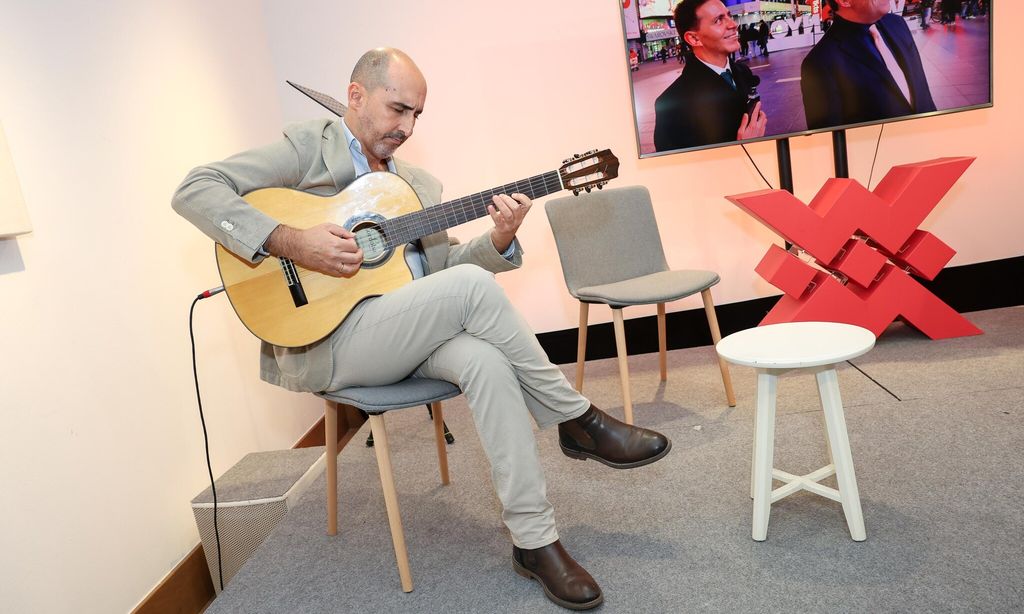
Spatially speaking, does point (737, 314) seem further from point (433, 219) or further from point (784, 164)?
point (433, 219)

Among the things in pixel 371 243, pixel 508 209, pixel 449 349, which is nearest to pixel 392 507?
pixel 449 349

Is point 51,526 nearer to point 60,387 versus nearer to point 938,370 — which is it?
point 60,387

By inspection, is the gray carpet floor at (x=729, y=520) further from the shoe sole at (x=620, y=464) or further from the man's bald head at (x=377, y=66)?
the man's bald head at (x=377, y=66)

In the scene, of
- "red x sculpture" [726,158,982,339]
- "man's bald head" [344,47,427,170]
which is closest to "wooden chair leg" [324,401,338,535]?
"man's bald head" [344,47,427,170]

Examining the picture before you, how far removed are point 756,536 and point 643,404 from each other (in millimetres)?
1169

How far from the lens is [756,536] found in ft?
5.82

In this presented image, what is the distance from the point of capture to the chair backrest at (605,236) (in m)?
2.92

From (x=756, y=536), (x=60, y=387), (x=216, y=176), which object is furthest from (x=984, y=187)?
(x=60, y=387)

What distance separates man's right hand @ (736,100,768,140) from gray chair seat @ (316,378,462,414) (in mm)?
1986

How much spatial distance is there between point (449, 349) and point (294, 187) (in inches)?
26.0

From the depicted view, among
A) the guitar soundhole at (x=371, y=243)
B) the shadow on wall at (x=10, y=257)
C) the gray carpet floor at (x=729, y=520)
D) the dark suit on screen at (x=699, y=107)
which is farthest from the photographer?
the dark suit on screen at (x=699, y=107)

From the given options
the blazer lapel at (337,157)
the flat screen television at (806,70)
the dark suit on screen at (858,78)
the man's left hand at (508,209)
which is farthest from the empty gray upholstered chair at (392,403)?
the dark suit on screen at (858,78)

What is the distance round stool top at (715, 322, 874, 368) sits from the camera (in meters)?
1.62

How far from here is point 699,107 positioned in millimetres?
3148
